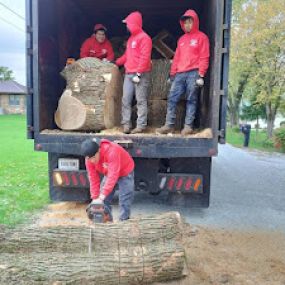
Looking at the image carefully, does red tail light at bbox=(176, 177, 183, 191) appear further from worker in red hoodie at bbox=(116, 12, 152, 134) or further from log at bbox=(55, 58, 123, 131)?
log at bbox=(55, 58, 123, 131)

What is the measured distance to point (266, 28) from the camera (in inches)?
666

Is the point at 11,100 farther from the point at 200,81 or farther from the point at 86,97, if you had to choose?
the point at 200,81

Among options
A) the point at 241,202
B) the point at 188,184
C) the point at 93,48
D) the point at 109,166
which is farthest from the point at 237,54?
the point at 109,166

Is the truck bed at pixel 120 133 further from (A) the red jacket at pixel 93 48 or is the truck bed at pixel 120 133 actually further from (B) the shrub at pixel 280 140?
(B) the shrub at pixel 280 140

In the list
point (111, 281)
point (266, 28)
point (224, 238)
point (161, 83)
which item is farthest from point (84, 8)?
point (266, 28)

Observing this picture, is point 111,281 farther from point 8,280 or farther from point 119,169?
point 119,169

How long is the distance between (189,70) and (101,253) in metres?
2.78

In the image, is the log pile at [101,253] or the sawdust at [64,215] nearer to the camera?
the log pile at [101,253]

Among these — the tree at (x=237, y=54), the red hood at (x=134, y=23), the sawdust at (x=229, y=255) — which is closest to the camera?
the sawdust at (x=229, y=255)

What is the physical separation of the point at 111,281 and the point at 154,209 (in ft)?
8.80

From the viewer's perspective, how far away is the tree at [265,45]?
16516 mm

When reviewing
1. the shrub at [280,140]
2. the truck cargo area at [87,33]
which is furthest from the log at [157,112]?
the shrub at [280,140]

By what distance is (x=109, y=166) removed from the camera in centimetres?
401

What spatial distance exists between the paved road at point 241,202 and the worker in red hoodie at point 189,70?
55.0 inches
